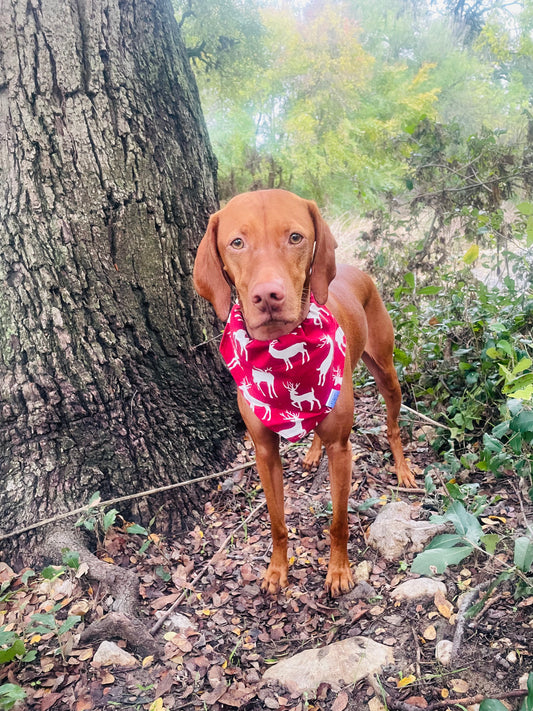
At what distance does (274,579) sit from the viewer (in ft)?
8.21

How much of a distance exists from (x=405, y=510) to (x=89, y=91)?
2.69 metres

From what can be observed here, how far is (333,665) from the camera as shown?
191cm

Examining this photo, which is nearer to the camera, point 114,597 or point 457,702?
point 457,702

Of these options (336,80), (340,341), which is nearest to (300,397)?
(340,341)

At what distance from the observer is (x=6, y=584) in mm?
2348

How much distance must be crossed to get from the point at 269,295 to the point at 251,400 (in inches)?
27.6

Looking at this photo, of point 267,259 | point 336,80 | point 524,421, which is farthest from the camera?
point 336,80

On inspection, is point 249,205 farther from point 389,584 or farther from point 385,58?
point 385,58

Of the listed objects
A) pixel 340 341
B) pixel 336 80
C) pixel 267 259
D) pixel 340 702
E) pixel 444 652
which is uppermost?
pixel 336 80

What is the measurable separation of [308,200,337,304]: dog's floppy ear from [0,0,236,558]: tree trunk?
1.04 metres

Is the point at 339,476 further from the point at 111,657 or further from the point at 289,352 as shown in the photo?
the point at 111,657

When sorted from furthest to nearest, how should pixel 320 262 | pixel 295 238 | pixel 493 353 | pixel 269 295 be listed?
pixel 493 353 < pixel 320 262 < pixel 295 238 < pixel 269 295

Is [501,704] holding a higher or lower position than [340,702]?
higher

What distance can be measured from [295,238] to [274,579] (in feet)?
5.34
